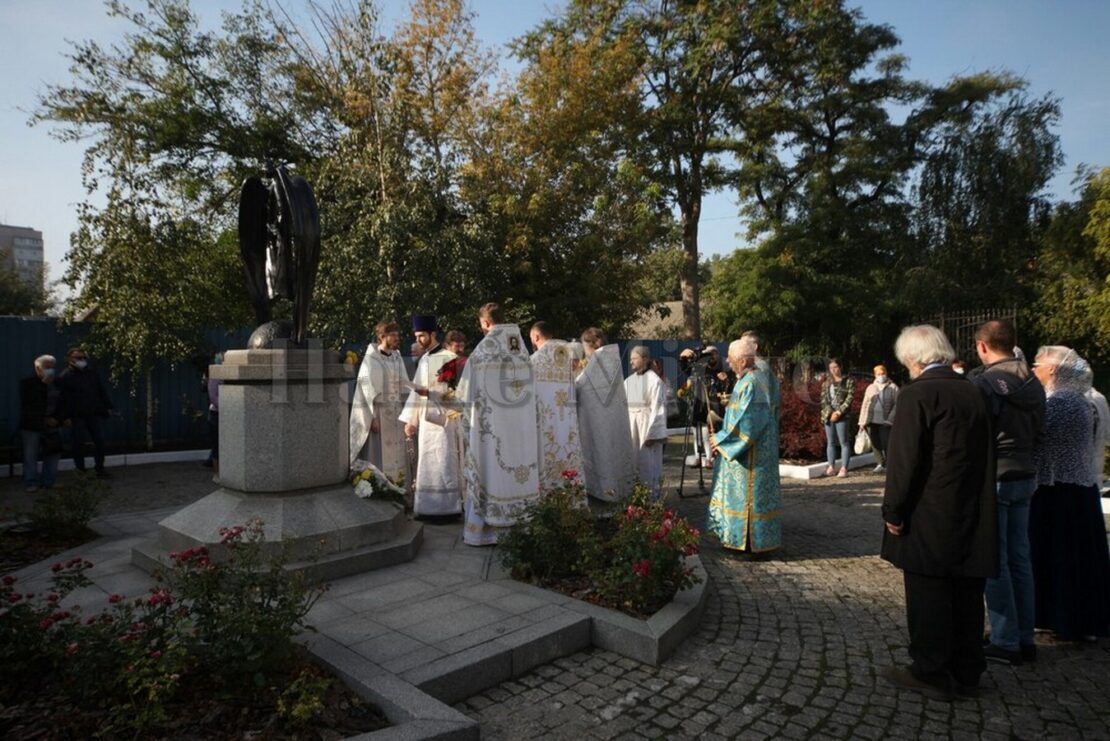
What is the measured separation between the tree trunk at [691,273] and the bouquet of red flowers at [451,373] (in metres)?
16.1

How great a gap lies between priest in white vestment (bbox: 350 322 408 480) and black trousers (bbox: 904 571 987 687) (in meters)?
4.84

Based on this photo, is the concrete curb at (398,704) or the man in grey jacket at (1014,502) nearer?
the concrete curb at (398,704)

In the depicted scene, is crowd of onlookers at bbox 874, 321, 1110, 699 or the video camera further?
the video camera

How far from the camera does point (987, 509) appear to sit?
11.3 feet

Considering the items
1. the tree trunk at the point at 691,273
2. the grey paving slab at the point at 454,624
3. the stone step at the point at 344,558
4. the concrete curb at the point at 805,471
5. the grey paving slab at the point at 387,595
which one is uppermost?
the tree trunk at the point at 691,273

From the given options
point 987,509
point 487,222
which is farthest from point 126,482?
point 987,509

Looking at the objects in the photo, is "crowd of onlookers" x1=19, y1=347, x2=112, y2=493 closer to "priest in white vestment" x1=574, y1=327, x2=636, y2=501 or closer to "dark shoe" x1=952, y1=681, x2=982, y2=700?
"priest in white vestment" x1=574, y1=327, x2=636, y2=501

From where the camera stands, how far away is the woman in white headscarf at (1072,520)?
4.14 metres

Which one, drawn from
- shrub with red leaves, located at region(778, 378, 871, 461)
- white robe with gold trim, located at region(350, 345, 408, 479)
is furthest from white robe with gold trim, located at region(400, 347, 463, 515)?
shrub with red leaves, located at region(778, 378, 871, 461)

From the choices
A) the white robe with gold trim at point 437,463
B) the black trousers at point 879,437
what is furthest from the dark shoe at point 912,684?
the black trousers at point 879,437

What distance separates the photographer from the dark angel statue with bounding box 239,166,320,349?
5.34 metres

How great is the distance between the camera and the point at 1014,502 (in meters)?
3.94

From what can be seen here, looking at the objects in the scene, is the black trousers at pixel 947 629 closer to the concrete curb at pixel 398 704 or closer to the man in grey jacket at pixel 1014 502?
the man in grey jacket at pixel 1014 502

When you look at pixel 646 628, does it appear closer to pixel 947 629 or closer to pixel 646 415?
pixel 947 629
